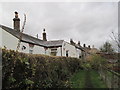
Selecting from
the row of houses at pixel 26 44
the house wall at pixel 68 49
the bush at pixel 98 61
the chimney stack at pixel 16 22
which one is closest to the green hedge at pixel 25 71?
the row of houses at pixel 26 44

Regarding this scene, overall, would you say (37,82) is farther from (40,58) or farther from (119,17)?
(119,17)

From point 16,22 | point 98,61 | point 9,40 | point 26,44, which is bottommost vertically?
point 98,61

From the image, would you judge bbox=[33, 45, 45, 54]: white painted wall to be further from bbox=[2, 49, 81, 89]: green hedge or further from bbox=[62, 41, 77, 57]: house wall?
bbox=[2, 49, 81, 89]: green hedge

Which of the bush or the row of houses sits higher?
the row of houses

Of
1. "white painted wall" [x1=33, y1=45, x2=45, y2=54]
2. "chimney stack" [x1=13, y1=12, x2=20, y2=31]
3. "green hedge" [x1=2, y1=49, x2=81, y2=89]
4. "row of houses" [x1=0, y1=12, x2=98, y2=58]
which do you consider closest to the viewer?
"green hedge" [x1=2, y1=49, x2=81, y2=89]

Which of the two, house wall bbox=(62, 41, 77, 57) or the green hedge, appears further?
house wall bbox=(62, 41, 77, 57)

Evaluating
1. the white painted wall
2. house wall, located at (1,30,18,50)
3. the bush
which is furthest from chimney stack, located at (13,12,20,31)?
the bush

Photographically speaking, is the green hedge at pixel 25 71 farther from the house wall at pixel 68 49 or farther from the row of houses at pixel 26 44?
the house wall at pixel 68 49

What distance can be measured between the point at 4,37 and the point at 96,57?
47.7 ft

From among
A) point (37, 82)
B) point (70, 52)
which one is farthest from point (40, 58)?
point (70, 52)

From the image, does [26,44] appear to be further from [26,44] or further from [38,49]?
[38,49]

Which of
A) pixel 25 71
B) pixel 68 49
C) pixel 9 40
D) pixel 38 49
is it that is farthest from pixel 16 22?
pixel 25 71

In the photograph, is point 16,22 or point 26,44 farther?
point 16,22

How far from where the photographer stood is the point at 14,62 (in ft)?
19.6
